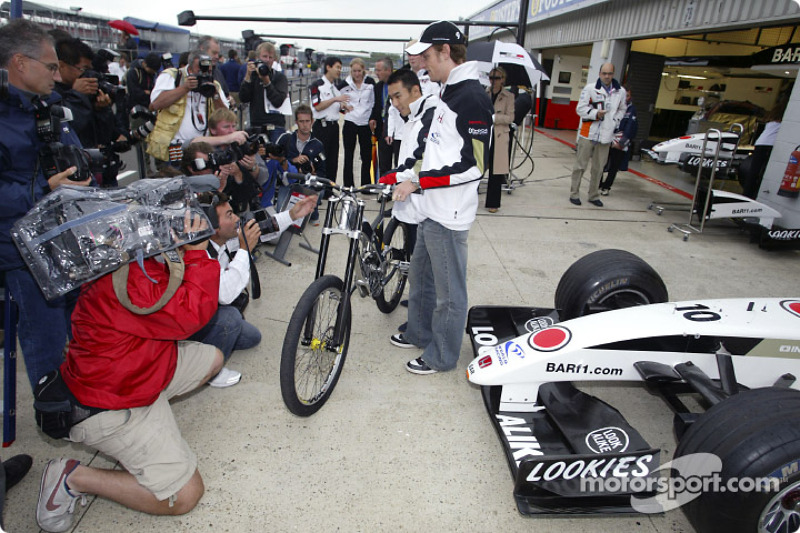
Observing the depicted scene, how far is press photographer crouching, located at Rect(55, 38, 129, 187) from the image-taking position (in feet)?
11.9

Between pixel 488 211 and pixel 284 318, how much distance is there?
12.9 ft

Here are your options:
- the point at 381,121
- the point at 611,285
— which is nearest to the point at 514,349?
the point at 611,285

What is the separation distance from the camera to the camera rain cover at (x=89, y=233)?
5.74ft

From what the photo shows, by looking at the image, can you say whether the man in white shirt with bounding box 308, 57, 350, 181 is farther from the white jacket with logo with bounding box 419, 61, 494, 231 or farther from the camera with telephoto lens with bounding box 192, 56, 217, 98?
the white jacket with logo with bounding box 419, 61, 494, 231

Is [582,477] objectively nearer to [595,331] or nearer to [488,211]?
[595,331]

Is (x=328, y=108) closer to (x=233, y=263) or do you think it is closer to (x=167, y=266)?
(x=233, y=263)

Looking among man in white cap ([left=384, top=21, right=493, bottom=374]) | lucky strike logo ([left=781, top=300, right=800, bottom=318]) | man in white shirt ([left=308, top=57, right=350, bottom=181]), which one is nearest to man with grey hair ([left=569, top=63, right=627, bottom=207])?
man in white shirt ([left=308, top=57, right=350, bottom=181])

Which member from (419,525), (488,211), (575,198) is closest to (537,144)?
(575,198)

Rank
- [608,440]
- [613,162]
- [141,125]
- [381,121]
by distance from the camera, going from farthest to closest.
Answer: [613,162], [381,121], [141,125], [608,440]

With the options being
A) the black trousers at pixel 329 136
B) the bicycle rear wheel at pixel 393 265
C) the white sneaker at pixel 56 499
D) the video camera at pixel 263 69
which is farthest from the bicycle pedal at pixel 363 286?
the video camera at pixel 263 69

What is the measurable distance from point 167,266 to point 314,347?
950 millimetres

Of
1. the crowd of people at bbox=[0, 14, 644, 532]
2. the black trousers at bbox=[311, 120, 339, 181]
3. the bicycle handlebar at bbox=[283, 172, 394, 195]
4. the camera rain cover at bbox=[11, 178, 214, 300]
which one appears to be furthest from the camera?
the black trousers at bbox=[311, 120, 339, 181]

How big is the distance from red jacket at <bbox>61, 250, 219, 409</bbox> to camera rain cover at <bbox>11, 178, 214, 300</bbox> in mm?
104

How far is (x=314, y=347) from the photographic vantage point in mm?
2652
